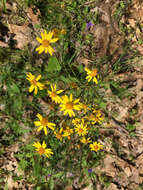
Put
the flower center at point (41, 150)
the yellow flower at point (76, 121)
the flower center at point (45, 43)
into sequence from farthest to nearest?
the yellow flower at point (76, 121) < the flower center at point (41, 150) < the flower center at point (45, 43)

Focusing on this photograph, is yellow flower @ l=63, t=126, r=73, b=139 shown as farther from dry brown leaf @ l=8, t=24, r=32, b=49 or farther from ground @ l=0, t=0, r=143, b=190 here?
dry brown leaf @ l=8, t=24, r=32, b=49

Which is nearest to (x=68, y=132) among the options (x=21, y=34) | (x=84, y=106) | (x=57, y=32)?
(x=84, y=106)

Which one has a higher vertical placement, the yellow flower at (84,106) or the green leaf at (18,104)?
the green leaf at (18,104)

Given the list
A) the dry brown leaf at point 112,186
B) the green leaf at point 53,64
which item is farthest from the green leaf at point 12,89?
the dry brown leaf at point 112,186

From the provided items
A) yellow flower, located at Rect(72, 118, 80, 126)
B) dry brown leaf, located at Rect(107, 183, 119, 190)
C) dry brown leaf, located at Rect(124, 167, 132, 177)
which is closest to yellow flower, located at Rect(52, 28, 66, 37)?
yellow flower, located at Rect(72, 118, 80, 126)

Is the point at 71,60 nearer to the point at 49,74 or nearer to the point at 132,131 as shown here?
the point at 49,74

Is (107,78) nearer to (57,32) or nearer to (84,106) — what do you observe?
(84,106)

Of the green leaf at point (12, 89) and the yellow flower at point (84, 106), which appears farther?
the green leaf at point (12, 89)

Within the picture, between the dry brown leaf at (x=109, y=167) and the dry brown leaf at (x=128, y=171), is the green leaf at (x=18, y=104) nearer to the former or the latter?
the dry brown leaf at (x=109, y=167)

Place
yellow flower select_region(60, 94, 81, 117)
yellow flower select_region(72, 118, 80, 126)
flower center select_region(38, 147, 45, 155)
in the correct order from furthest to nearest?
yellow flower select_region(72, 118, 80, 126)
flower center select_region(38, 147, 45, 155)
yellow flower select_region(60, 94, 81, 117)

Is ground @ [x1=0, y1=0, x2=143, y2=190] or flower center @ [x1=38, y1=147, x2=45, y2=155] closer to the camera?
flower center @ [x1=38, y1=147, x2=45, y2=155]

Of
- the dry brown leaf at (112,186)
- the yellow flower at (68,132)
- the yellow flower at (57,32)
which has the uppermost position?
the yellow flower at (57,32)
